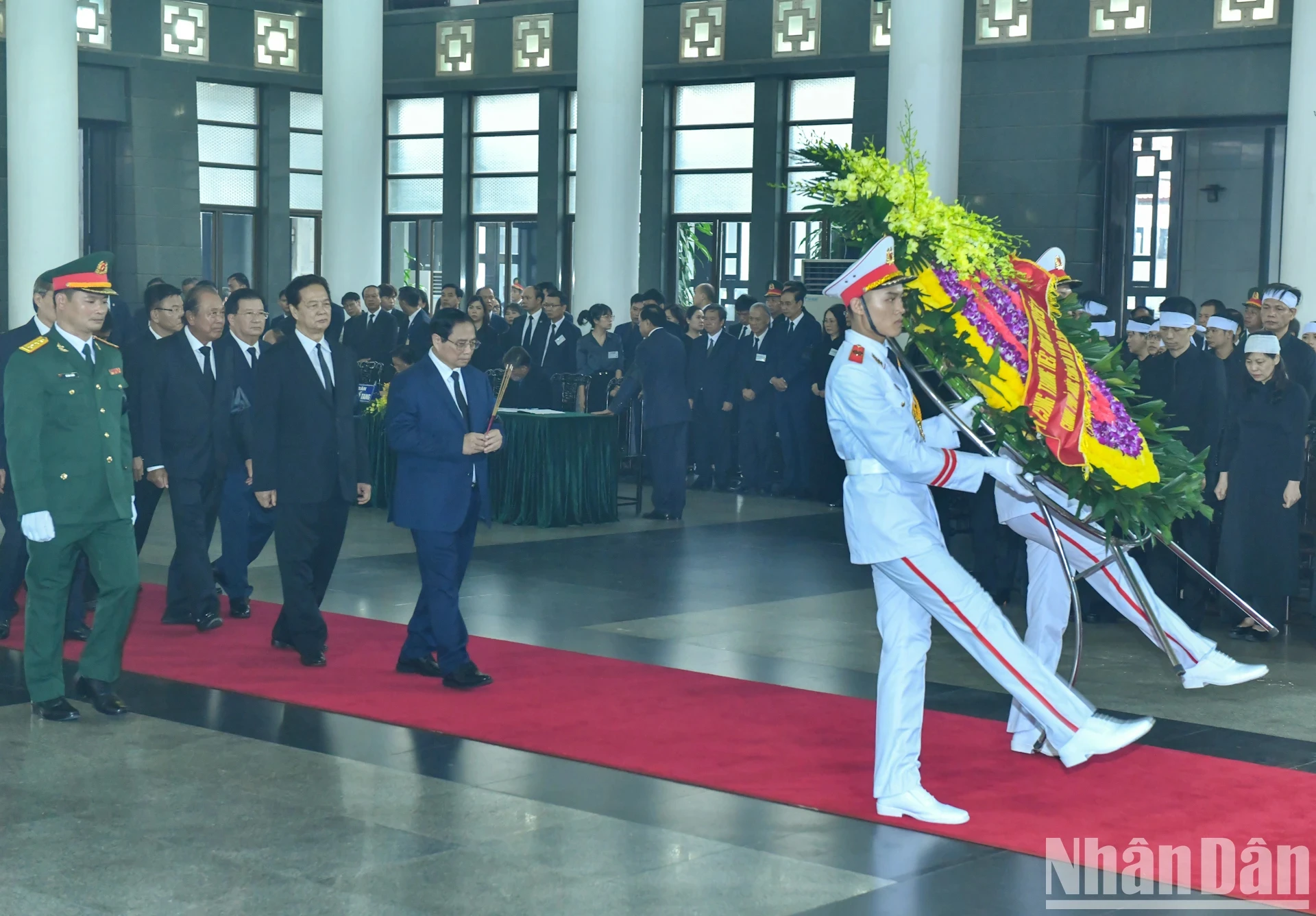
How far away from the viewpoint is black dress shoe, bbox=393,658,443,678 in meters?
7.68

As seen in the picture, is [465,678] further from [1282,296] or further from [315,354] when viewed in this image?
[1282,296]

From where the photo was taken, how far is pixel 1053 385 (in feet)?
19.2

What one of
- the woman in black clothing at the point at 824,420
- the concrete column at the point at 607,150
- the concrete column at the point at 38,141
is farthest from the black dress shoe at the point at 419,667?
the concrete column at the point at 38,141

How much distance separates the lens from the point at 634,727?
675cm

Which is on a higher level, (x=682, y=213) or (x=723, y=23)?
(x=723, y=23)

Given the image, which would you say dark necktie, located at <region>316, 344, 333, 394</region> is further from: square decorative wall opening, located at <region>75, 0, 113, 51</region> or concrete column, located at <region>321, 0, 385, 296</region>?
square decorative wall opening, located at <region>75, 0, 113, 51</region>

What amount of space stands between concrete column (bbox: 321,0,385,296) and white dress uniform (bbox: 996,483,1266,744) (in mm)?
14724

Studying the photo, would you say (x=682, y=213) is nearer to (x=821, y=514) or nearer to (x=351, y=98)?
(x=351, y=98)

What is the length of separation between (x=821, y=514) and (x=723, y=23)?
27.9 ft

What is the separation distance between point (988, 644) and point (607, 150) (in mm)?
13337

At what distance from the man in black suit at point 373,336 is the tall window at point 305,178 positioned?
5619 millimetres

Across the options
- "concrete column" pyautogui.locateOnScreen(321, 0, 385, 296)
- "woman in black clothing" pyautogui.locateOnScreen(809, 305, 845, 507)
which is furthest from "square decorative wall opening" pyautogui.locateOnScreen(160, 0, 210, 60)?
"woman in black clothing" pyautogui.locateOnScreen(809, 305, 845, 507)

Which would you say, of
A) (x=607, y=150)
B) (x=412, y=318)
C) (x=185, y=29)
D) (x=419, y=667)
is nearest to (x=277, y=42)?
(x=185, y=29)

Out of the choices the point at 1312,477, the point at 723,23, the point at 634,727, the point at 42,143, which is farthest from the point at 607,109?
the point at 634,727
